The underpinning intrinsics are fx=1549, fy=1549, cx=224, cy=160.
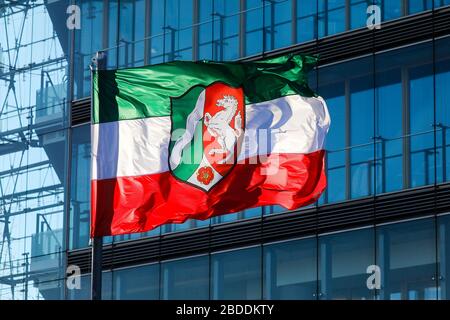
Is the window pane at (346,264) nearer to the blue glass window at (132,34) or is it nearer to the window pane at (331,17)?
the window pane at (331,17)

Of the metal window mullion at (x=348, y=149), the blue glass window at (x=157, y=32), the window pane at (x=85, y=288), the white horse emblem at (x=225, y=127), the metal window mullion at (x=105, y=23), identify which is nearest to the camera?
the white horse emblem at (x=225, y=127)

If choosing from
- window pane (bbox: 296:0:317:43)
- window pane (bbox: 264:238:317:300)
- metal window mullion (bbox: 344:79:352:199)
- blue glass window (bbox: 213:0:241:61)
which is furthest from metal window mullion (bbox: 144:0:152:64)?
window pane (bbox: 264:238:317:300)

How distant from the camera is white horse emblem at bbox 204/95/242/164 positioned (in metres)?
28.0

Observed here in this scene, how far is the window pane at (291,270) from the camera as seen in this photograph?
3784 cm

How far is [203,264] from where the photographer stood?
132 ft

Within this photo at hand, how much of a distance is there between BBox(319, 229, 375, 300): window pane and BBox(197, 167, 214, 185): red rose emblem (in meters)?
9.88

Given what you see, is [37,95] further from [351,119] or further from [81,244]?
[351,119]

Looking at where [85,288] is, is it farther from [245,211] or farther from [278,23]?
[278,23]

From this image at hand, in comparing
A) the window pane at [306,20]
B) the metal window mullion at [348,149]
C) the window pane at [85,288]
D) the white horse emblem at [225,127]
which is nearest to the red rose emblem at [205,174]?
the white horse emblem at [225,127]

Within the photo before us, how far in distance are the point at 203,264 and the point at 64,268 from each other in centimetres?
537

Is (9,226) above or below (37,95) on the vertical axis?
below

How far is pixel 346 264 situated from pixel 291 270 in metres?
1.66

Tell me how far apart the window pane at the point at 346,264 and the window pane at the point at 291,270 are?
0.29 meters
